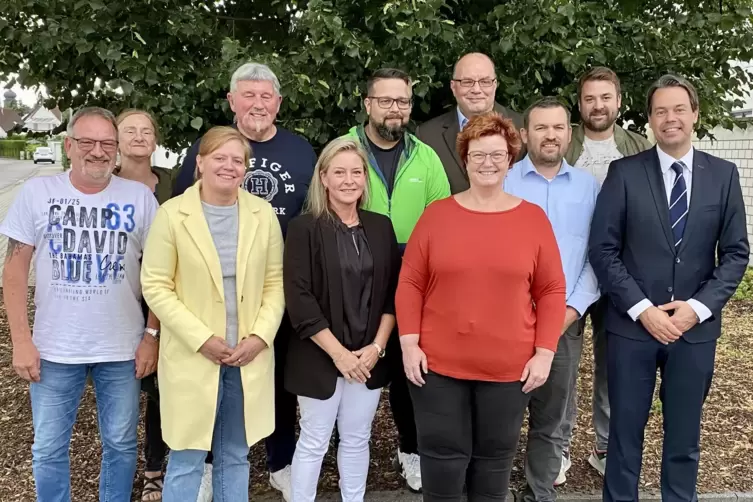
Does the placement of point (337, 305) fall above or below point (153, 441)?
above

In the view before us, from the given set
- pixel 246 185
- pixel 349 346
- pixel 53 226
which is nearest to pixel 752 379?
pixel 349 346

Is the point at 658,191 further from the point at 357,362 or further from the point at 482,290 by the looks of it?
the point at 357,362

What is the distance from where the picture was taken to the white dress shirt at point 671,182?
10.4 ft

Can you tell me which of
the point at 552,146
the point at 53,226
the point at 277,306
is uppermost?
the point at 552,146

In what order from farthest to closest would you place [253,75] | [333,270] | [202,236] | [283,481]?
[283,481], [253,75], [333,270], [202,236]

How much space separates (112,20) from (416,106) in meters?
2.08

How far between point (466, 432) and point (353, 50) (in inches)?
94.3

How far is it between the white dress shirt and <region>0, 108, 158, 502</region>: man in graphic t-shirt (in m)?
2.42

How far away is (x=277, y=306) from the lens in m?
3.17

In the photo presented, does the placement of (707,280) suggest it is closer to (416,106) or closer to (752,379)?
(416,106)

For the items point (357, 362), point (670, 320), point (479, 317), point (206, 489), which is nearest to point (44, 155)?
point (206, 489)

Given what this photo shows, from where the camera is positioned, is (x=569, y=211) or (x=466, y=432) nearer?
(x=466, y=432)

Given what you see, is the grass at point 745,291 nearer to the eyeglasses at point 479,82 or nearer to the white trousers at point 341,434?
the eyeglasses at point 479,82

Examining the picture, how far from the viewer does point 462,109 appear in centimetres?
392
